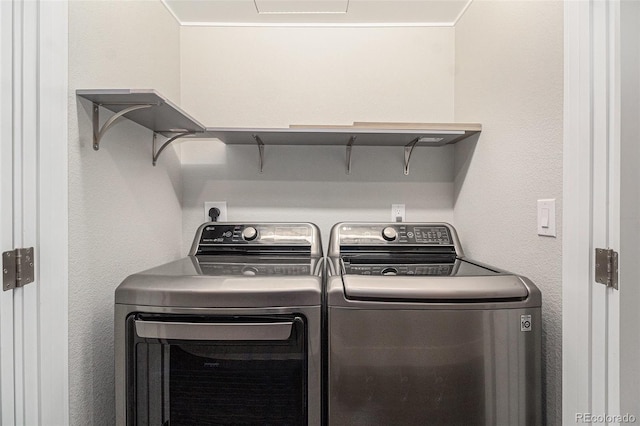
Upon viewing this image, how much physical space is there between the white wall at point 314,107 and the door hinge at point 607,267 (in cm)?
90

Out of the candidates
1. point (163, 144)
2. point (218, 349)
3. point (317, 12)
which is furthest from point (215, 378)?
point (317, 12)

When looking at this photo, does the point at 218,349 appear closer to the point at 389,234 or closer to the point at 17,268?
the point at 17,268

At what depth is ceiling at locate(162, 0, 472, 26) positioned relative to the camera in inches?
61.9

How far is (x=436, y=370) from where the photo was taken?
97 centimetres

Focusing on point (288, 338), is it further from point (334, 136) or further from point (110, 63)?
point (110, 63)

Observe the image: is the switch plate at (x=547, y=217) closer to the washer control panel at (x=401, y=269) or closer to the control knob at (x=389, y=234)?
the washer control panel at (x=401, y=269)

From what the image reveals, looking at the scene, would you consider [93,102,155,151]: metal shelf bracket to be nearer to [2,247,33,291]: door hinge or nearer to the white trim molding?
the white trim molding

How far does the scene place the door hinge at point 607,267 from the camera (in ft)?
2.75

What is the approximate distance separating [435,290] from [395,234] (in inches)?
23.0

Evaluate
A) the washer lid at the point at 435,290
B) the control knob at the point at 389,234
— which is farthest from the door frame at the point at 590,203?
the control knob at the point at 389,234

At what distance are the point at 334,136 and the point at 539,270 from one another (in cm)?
93

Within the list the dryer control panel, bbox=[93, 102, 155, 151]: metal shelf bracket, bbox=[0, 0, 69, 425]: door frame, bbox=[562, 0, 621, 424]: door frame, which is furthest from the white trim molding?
bbox=[562, 0, 621, 424]: door frame

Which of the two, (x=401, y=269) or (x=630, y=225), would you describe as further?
(x=401, y=269)

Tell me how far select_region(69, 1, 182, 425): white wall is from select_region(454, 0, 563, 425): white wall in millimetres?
1395
